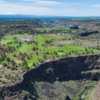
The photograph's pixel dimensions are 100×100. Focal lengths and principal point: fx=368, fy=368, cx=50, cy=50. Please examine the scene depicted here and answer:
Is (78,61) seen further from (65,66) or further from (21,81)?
(21,81)

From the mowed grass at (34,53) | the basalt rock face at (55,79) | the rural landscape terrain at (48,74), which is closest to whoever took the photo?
the basalt rock face at (55,79)

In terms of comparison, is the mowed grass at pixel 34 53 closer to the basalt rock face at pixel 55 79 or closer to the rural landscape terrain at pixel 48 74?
the rural landscape terrain at pixel 48 74

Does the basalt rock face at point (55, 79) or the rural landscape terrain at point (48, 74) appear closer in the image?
the basalt rock face at point (55, 79)

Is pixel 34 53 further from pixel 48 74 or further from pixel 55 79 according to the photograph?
pixel 55 79

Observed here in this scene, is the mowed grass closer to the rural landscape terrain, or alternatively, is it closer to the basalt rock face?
the rural landscape terrain

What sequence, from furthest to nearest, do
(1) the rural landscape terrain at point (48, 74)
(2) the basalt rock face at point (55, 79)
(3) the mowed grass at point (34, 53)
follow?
(3) the mowed grass at point (34, 53) → (1) the rural landscape terrain at point (48, 74) → (2) the basalt rock face at point (55, 79)

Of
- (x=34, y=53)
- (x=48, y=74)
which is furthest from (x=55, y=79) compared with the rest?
(x=34, y=53)

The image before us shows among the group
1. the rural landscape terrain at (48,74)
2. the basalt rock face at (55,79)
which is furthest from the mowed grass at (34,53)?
the basalt rock face at (55,79)

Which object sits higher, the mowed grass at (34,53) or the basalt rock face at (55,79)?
the mowed grass at (34,53)

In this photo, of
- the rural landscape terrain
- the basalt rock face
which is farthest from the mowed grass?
the basalt rock face
